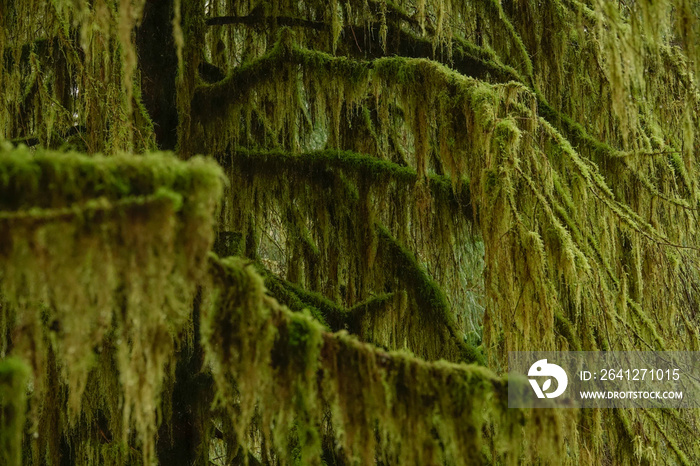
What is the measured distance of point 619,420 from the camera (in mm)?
2568

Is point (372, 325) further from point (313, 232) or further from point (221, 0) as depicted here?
point (221, 0)

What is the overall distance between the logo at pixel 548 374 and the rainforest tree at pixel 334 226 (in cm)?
9

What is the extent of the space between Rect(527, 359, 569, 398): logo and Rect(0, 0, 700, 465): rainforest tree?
0.28ft

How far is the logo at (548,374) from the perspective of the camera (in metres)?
2.31

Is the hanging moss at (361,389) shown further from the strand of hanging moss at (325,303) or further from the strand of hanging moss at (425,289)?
the strand of hanging moss at (425,289)

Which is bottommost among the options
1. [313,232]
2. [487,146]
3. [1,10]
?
[313,232]

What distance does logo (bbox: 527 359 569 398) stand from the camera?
7.59ft

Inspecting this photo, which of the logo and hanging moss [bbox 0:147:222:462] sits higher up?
hanging moss [bbox 0:147:222:462]

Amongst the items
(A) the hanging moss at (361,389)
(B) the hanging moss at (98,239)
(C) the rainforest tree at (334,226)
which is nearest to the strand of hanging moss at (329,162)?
(C) the rainforest tree at (334,226)

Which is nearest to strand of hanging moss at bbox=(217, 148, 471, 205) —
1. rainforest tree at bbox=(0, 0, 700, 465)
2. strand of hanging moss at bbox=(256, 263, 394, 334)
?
rainforest tree at bbox=(0, 0, 700, 465)

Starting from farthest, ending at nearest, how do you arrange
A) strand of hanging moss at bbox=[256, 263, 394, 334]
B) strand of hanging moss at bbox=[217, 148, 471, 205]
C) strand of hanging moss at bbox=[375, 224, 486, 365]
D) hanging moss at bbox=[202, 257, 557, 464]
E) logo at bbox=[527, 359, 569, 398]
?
strand of hanging moss at bbox=[217, 148, 471, 205] → strand of hanging moss at bbox=[375, 224, 486, 365] → strand of hanging moss at bbox=[256, 263, 394, 334] → logo at bbox=[527, 359, 569, 398] → hanging moss at bbox=[202, 257, 557, 464]

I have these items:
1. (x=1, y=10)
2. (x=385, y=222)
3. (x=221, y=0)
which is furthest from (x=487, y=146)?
(x=221, y=0)

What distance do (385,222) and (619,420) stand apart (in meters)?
1.41

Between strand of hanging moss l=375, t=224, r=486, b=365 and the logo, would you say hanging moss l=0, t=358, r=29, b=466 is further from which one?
strand of hanging moss l=375, t=224, r=486, b=365
